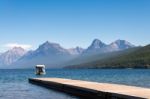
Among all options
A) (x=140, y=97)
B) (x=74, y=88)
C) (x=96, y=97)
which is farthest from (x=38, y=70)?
(x=140, y=97)

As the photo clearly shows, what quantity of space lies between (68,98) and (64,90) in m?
8.75

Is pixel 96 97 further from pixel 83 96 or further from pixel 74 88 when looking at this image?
pixel 74 88

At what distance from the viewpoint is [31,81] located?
82000mm

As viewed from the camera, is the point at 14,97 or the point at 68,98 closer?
the point at 68,98

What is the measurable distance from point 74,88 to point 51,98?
168 inches

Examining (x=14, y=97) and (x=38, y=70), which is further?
(x=38, y=70)

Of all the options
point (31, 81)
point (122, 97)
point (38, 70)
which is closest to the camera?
point (122, 97)

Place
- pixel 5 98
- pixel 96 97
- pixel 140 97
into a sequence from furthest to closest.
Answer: pixel 5 98
pixel 96 97
pixel 140 97

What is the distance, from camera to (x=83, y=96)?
4312cm

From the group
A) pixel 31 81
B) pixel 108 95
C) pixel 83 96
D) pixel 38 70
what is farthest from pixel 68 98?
pixel 38 70

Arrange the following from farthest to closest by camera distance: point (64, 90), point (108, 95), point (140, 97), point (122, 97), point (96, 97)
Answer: point (64, 90) < point (96, 97) < point (108, 95) < point (122, 97) < point (140, 97)

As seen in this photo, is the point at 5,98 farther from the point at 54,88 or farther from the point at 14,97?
the point at 54,88

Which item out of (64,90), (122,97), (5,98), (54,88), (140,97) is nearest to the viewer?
(140,97)

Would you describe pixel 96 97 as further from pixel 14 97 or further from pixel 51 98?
pixel 14 97
